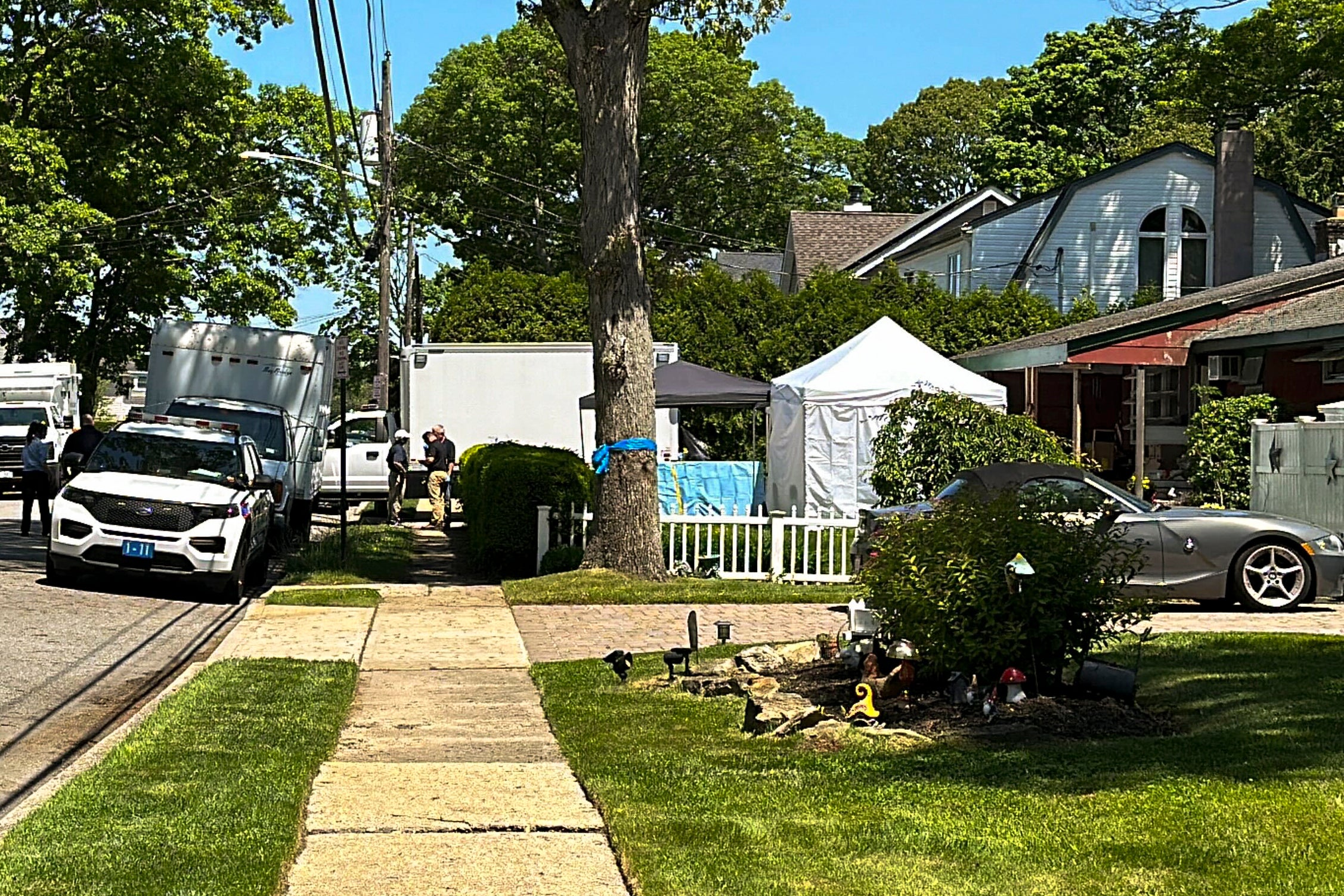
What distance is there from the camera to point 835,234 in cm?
4766

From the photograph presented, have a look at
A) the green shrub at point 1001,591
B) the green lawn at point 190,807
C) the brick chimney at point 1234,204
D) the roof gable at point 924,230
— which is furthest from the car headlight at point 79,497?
the brick chimney at point 1234,204

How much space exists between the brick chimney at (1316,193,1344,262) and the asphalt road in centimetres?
2411

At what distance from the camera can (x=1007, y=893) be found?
215 inches

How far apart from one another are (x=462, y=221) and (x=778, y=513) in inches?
1569

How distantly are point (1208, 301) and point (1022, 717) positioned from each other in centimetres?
1785

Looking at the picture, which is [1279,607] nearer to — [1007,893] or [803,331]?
[1007,893]

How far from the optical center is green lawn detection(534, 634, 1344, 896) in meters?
5.66

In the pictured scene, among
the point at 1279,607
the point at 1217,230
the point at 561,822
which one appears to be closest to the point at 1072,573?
the point at 561,822

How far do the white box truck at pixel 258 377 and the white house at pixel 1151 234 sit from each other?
1627 cm

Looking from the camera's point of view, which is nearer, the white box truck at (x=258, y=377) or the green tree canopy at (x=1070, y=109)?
the white box truck at (x=258, y=377)

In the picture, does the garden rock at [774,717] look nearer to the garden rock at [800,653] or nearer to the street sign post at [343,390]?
the garden rock at [800,653]

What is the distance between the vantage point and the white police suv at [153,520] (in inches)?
631

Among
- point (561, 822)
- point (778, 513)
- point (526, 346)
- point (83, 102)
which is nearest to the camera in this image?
point (561, 822)

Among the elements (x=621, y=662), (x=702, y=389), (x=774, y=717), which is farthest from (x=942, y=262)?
(x=774, y=717)
